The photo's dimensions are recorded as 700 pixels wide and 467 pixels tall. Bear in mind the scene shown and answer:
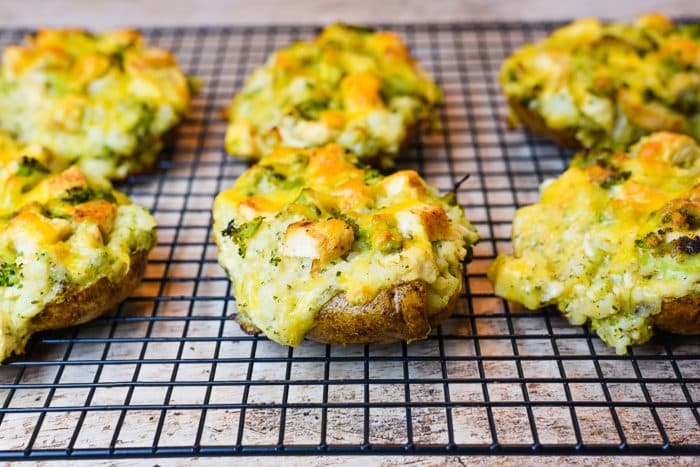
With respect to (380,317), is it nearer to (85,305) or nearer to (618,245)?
(618,245)

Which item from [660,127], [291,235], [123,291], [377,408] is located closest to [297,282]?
[291,235]

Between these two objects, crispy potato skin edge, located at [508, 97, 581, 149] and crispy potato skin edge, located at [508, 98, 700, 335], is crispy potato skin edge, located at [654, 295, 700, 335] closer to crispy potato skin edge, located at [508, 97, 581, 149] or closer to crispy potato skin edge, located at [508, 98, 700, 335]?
crispy potato skin edge, located at [508, 98, 700, 335]

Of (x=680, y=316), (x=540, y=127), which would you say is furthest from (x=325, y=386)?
(x=540, y=127)

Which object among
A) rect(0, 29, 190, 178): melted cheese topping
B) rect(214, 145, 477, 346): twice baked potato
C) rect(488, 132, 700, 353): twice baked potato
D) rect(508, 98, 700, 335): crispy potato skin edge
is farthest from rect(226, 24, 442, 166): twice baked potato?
rect(508, 98, 700, 335): crispy potato skin edge

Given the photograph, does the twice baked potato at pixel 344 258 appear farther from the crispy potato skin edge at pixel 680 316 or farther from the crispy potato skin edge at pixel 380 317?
the crispy potato skin edge at pixel 680 316

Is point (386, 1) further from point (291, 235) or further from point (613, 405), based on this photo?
point (613, 405)

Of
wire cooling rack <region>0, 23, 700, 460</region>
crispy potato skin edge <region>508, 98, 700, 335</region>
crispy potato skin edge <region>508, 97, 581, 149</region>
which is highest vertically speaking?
crispy potato skin edge <region>508, 98, 700, 335</region>
